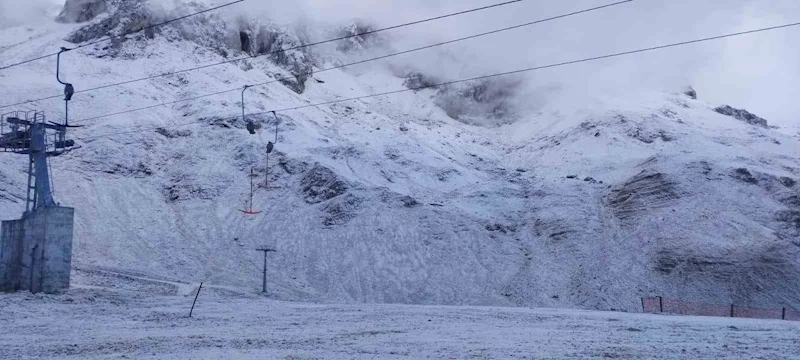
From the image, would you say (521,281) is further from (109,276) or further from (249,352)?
(249,352)

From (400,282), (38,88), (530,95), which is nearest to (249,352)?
(400,282)

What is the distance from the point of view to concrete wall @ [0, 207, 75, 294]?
3108cm

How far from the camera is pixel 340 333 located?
20.8m

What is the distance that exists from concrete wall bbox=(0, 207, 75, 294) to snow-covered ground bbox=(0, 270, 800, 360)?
1034mm

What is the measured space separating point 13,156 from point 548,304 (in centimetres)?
4081

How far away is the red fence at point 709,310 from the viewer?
37812 millimetres

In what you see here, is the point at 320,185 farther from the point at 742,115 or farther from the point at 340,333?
the point at 742,115

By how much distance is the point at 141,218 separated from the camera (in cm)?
5003

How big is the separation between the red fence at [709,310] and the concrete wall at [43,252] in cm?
2803

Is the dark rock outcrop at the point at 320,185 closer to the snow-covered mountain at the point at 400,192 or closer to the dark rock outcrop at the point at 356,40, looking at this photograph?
the snow-covered mountain at the point at 400,192

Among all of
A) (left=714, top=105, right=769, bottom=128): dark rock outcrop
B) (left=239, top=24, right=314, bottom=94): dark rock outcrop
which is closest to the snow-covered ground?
(left=239, top=24, right=314, bottom=94): dark rock outcrop

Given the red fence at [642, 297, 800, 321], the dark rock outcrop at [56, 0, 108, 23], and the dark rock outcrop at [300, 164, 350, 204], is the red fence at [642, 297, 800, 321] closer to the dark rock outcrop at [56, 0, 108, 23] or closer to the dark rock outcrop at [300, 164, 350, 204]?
the dark rock outcrop at [300, 164, 350, 204]

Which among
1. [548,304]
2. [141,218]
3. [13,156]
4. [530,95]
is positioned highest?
[530,95]

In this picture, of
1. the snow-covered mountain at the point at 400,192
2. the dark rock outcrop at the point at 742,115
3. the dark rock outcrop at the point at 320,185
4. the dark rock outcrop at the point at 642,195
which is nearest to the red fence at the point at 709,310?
the snow-covered mountain at the point at 400,192
